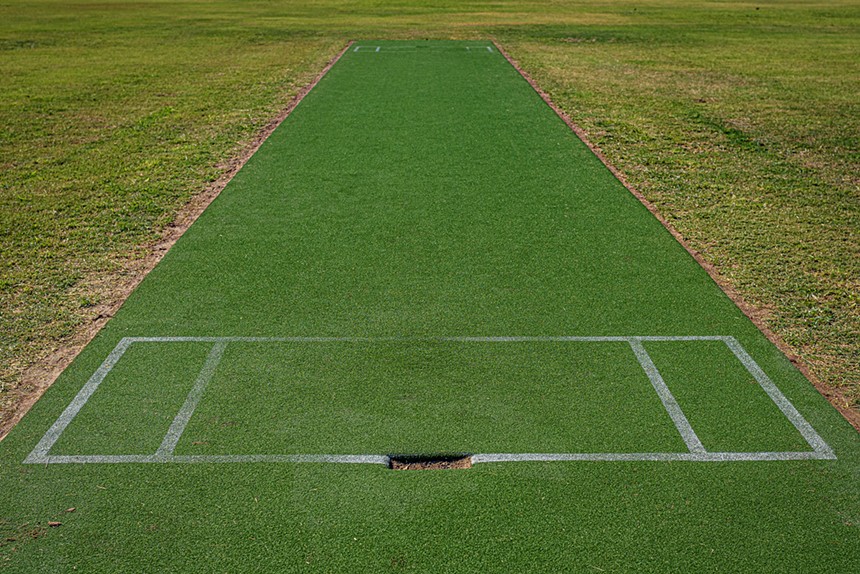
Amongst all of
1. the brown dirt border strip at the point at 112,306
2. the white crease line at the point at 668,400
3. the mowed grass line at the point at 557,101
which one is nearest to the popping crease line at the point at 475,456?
the white crease line at the point at 668,400

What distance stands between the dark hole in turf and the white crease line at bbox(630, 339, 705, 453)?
58.1 inches

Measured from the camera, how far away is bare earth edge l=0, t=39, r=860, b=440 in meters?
5.49

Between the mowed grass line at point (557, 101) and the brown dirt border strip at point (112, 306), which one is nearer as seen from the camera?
the brown dirt border strip at point (112, 306)

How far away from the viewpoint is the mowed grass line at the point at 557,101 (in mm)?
7180

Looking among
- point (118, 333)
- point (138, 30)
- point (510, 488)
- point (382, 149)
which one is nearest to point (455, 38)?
point (138, 30)

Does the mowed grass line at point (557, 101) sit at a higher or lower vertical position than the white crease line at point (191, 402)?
higher

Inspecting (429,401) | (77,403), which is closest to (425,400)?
(429,401)

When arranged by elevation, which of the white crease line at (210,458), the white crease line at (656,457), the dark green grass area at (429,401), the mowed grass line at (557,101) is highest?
the mowed grass line at (557,101)

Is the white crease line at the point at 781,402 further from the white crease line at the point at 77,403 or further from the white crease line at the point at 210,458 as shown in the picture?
the white crease line at the point at 77,403

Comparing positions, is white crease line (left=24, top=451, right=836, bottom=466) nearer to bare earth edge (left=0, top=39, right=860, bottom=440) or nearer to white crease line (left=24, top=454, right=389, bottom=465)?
white crease line (left=24, top=454, right=389, bottom=465)

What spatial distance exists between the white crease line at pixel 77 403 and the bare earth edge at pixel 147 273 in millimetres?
278

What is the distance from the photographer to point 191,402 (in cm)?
546

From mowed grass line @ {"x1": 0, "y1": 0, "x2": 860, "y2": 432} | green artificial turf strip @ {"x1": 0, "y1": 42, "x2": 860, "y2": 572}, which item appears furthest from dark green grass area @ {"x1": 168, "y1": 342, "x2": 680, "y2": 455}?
mowed grass line @ {"x1": 0, "y1": 0, "x2": 860, "y2": 432}

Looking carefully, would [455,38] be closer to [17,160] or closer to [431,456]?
[17,160]
